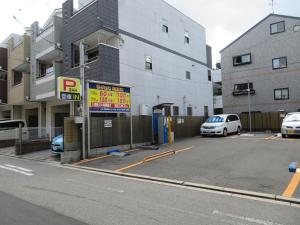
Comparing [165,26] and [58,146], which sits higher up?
[165,26]

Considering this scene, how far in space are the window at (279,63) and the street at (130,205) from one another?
78.4 feet

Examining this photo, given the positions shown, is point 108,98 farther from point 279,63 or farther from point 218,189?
point 279,63

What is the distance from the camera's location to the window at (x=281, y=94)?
25.3 m

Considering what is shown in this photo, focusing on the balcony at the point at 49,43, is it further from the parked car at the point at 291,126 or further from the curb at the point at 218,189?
the parked car at the point at 291,126

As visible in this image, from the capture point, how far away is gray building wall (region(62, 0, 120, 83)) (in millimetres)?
15062

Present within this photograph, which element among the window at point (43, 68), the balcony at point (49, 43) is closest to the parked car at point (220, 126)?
the balcony at point (49, 43)

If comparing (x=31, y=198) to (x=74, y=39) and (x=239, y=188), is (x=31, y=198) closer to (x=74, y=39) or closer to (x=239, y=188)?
(x=239, y=188)

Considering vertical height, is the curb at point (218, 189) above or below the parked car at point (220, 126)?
below

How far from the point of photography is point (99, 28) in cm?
1507

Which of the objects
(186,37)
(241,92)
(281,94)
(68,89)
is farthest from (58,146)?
(281,94)

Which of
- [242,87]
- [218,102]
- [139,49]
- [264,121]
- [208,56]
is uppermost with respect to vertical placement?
[208,56]

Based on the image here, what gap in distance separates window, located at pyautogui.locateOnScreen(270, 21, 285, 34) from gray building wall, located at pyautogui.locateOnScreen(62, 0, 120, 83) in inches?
730

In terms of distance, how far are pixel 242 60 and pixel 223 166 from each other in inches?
892

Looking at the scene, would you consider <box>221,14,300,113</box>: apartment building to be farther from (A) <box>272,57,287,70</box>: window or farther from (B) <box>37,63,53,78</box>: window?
(B) <box>37,63,53,78</box>: window
